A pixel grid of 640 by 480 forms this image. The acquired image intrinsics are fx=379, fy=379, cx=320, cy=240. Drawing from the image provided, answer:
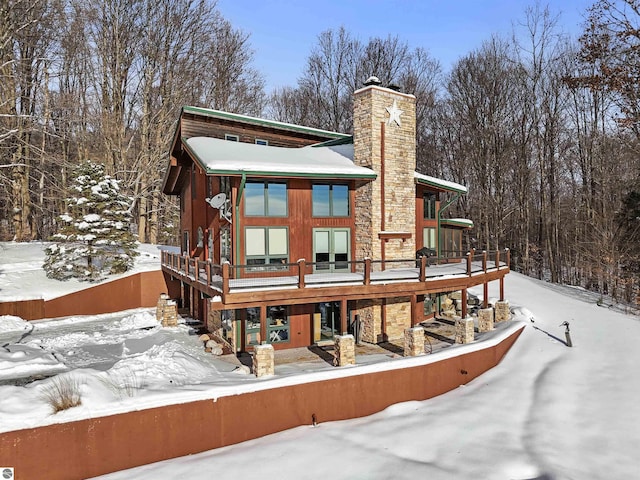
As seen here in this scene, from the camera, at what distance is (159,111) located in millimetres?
27828

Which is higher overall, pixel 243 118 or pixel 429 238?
pixel 243 118

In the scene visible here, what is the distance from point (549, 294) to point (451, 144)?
1886 cm

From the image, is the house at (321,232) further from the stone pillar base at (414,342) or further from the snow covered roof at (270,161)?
the stone pillar base at (414,342)

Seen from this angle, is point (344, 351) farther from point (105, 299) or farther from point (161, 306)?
point (105, 299)

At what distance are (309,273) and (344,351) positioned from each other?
3.56 meters

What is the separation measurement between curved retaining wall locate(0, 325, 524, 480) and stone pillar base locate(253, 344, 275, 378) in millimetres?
590

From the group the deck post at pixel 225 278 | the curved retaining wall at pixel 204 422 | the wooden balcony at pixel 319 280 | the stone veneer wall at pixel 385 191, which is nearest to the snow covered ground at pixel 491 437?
the curved retaining wall at pixel 204 422

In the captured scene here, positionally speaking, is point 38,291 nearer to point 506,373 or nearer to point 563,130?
point 506,373

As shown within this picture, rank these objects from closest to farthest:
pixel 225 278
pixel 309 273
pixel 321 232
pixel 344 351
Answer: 1. pixel 225 278
2. pixel 344 351
3. pixel 309 273
4. pixel 321 232

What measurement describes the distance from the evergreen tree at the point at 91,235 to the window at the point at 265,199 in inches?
430

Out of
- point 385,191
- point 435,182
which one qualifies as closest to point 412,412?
point 385,191

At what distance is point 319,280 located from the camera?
419 inches

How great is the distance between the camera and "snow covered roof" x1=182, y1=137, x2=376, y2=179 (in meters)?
11.1

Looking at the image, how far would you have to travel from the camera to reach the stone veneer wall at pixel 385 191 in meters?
13.0
